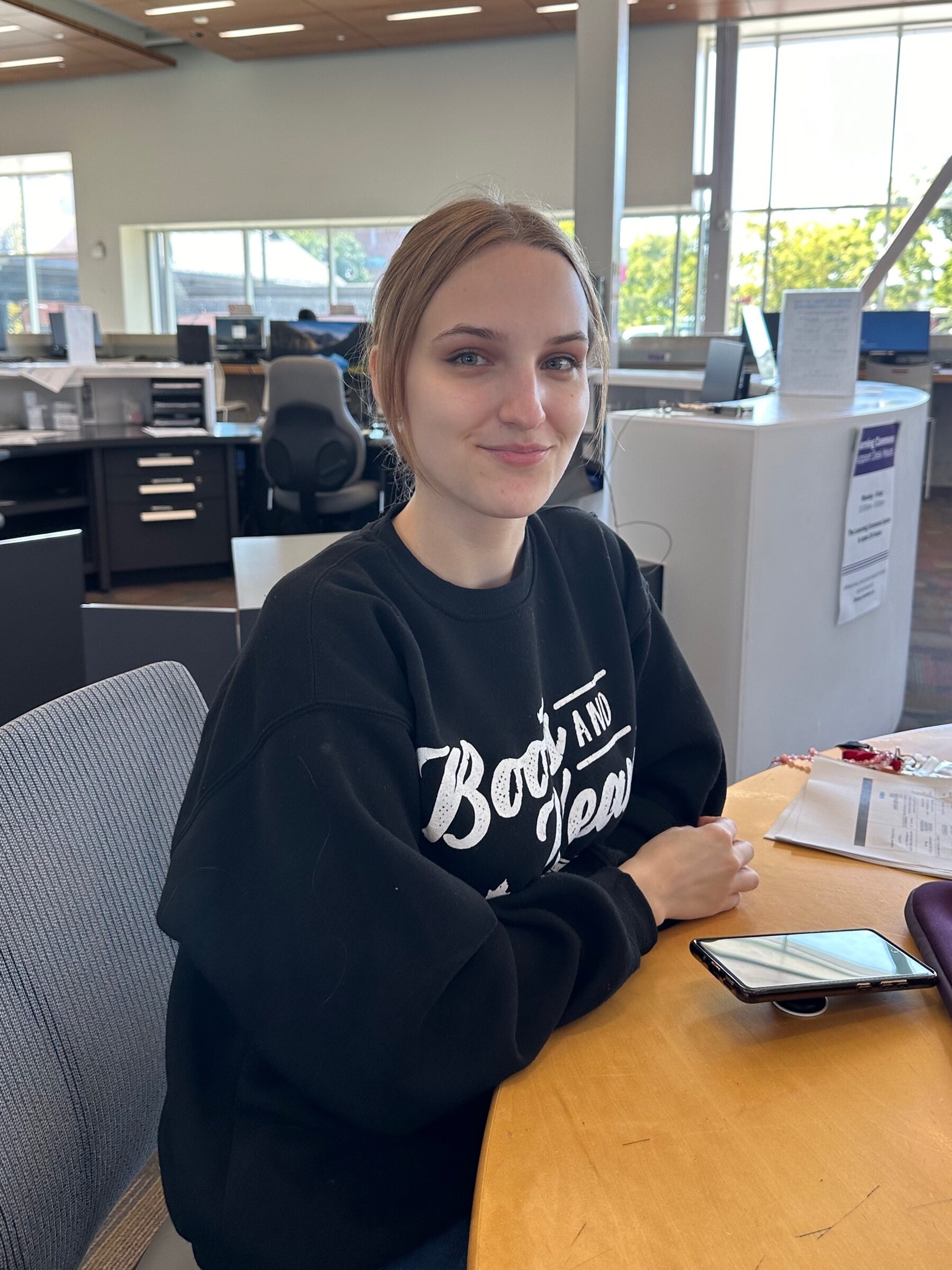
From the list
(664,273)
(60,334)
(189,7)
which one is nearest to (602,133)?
(60,334)

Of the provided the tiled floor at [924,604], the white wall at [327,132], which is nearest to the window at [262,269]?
the white wall at [327,132]

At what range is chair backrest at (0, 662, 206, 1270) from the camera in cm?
70

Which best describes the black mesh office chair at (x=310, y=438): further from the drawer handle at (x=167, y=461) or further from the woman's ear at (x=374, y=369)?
the woman's ear at (x=374, y=369)

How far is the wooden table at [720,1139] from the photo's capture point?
523mm

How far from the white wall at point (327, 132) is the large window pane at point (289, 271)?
0.44m

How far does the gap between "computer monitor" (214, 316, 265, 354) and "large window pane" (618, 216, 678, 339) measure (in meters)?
3.54

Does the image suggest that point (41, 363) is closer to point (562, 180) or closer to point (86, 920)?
point (86, 920)

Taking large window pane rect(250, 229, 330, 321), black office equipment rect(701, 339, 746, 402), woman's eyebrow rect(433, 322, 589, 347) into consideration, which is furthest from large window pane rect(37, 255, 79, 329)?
woman's eyebrow rect(433, 322, 589, 347)

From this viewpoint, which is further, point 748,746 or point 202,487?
point 202,487

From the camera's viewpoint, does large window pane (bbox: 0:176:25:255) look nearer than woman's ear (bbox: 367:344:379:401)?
No

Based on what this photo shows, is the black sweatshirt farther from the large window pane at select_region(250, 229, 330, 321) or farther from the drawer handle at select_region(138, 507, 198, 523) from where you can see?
the large window pane at select_region(250, 229, 330, 321)

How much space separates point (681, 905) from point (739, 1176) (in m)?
0.30

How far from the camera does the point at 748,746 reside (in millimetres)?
2334

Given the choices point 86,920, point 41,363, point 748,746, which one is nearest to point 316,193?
point 41,363
